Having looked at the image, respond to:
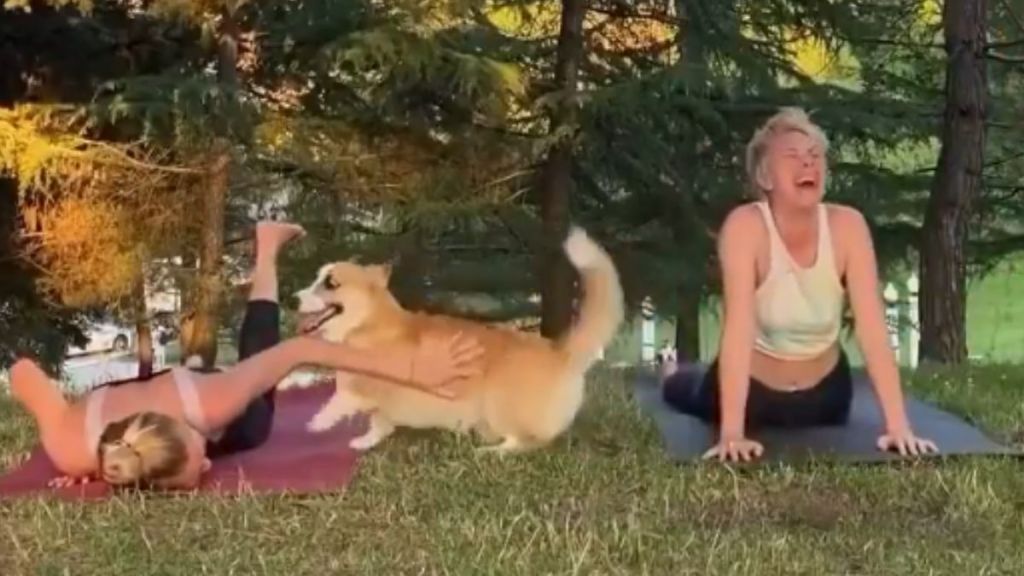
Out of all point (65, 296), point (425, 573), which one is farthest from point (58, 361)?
point (425, 573)

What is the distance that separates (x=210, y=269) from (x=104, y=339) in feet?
9.79

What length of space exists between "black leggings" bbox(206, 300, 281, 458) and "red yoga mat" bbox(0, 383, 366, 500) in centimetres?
4

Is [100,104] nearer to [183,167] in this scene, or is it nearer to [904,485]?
[183,167]

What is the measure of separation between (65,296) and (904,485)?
25.4ft

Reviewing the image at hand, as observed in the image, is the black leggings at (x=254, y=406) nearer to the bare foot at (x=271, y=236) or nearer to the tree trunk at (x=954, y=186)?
the bare foot at (x=271, y=236)

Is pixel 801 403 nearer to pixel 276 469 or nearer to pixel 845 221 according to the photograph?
pixel 845 221

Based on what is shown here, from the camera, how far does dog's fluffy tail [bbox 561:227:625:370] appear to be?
152 inches

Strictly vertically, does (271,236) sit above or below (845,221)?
below

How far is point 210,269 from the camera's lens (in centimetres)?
994

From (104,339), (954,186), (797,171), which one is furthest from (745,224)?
(104,339)

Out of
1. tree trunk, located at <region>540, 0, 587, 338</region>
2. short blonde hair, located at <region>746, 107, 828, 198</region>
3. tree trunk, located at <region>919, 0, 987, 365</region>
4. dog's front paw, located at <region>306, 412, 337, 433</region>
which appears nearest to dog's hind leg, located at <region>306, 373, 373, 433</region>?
dog's front paw, located at <region>306, 412, 337, 433</region>

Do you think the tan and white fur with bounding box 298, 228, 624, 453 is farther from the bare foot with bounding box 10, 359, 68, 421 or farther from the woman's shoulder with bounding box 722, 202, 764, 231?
the bare foot with bounding box 10, 359, 68, 421

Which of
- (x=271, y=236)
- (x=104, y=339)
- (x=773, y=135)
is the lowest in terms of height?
(x=104, y=339)

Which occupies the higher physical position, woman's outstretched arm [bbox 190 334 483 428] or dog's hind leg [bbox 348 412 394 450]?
woman's outstretched arm [bbox 190 334 483 428]
